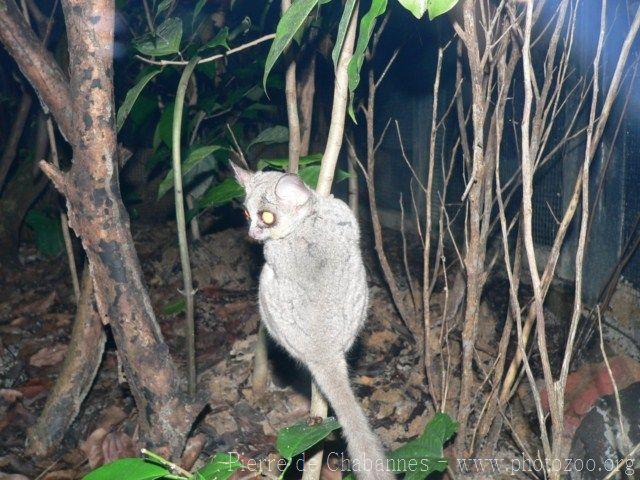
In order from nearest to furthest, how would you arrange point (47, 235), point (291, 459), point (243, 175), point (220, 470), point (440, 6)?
point (440, 6), point (220, 470), point (291, 459), point (243, 175), point (47, 235)

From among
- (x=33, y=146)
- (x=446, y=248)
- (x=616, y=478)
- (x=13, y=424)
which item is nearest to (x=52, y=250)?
(x=33, y=146)

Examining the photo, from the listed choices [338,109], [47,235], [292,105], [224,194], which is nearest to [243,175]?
[224,194]

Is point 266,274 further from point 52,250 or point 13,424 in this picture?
point 52,250

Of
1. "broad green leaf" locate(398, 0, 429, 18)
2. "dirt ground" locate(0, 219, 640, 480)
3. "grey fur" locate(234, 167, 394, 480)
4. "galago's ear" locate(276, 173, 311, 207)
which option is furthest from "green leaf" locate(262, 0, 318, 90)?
"dirt ground" locate(0, 219, 640, 480)

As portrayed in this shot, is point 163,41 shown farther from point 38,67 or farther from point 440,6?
point 440,6

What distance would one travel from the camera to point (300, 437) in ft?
7.02

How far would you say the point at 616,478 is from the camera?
2980 millimetres

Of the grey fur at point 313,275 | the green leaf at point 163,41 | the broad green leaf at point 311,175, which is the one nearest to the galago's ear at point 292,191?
the grey fur at point 313,275

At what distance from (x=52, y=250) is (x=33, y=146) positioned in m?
1.32

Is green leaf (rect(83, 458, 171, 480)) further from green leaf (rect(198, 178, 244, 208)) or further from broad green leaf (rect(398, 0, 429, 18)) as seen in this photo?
broad green leaf (rect(398, 0, 429, 18))

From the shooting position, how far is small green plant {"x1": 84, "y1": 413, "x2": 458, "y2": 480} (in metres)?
1.79

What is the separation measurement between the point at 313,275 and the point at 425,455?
88 centimetres

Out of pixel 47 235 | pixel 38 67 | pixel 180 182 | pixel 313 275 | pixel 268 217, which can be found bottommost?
pixel 47 235

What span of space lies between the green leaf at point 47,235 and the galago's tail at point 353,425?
4.51 m
